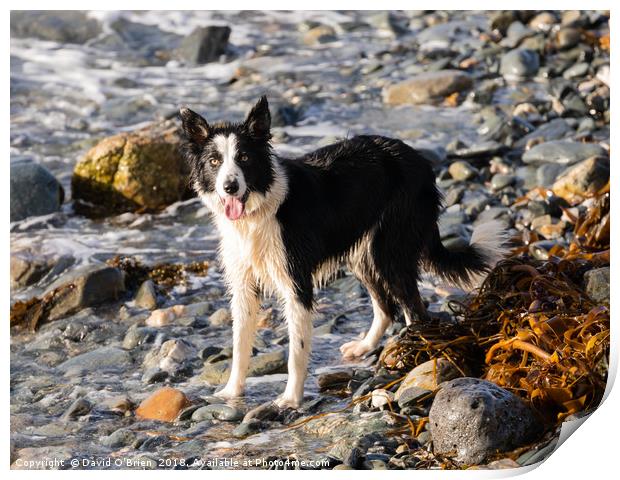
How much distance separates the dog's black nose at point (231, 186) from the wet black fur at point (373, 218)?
17.4 inches

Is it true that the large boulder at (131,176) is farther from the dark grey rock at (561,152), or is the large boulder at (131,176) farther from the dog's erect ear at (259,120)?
the dog's erect ear at (259,120)

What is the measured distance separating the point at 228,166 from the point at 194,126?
0.36 metres

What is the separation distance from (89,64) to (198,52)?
1537mm

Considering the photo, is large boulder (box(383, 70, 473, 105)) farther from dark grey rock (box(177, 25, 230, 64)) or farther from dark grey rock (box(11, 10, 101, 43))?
dark grey rock (box(11, 10, 101, 43))

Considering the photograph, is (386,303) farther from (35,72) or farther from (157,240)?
(35,72)

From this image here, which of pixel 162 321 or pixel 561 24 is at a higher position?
pixel 561 24

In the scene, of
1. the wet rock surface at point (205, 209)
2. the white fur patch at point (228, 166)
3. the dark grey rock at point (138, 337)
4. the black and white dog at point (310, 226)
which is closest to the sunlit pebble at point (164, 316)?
the wet rock surface at point (205, 209)

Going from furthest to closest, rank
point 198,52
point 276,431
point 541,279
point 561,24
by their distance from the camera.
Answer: point 198,52 → point 561,24 → point 541,279 → point 276,431

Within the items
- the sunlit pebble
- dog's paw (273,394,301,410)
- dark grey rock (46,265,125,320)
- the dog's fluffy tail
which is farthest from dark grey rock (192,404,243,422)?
dark grey rock (46,265,125,320)

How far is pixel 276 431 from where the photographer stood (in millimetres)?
5746

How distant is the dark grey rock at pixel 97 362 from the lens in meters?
6.80

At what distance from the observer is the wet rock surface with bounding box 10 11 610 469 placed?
578cm

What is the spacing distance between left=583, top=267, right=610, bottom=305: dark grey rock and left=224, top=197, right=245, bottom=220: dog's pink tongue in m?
2.58

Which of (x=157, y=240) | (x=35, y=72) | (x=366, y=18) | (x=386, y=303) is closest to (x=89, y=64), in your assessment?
(x=35, y=72)
